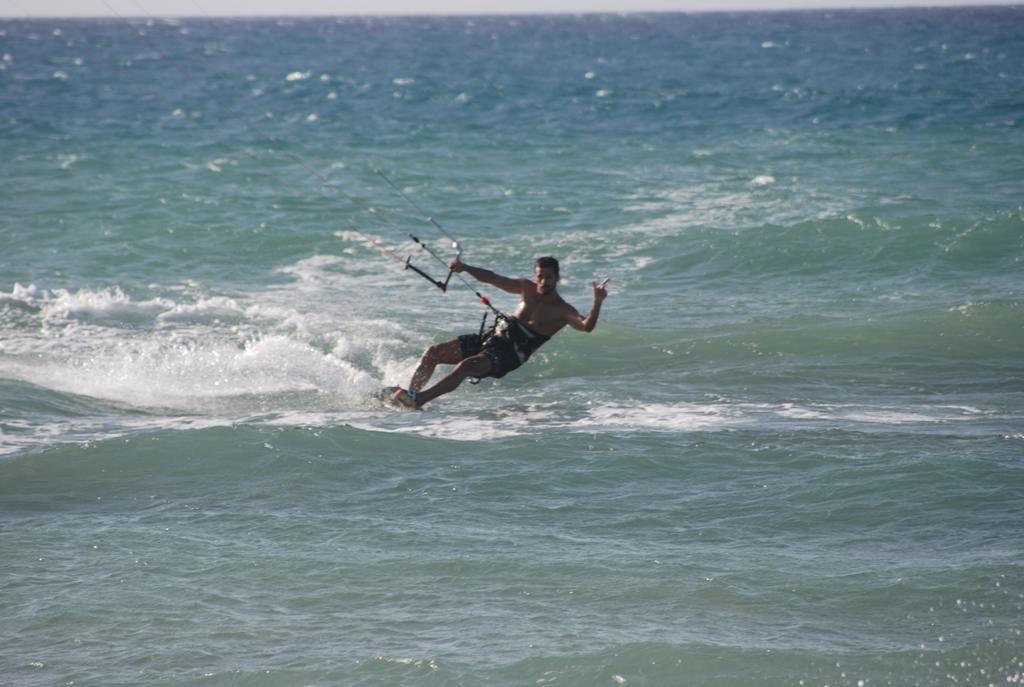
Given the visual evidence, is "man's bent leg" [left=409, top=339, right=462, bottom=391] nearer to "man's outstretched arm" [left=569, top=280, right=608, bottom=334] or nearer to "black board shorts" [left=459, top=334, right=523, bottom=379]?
"black board shorts" [left=459, top=334, right=523, bottom=379]

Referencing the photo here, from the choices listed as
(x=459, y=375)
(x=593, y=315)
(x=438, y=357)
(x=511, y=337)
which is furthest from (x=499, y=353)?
(x=593, y=315)

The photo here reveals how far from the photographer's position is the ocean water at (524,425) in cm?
664

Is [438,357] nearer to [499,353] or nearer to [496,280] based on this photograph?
[499,353]

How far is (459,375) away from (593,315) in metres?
1.46

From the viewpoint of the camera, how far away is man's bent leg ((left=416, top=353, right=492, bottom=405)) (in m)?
10.5

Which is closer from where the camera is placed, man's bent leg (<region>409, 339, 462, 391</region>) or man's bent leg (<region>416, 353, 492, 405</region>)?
man's bent leg (<region>416, 353, 492, 405</region>)

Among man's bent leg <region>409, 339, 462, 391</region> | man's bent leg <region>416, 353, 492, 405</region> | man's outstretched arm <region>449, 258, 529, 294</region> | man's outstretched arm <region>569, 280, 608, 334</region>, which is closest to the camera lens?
man's outstretched arm <region>569, 280, 608, 334</region>

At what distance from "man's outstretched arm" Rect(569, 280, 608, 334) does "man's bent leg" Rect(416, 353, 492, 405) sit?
32.7 inches

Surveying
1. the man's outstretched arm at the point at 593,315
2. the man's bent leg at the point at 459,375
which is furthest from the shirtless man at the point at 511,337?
the man's outstretched arm at the point at 593,315

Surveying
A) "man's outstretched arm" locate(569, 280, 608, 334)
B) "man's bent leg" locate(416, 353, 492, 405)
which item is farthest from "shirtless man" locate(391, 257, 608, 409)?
"man's outstretched arm" locate(569, 280, 608, 334)

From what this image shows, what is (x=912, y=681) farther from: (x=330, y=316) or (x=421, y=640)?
(x=330, y=316)

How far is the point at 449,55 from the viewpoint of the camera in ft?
226

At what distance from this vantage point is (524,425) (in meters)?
10.5

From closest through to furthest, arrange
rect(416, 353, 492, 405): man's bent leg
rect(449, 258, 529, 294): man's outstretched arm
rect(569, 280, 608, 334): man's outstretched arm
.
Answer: rect(569, 280, 608, 334): man's outstretched arm < rect(449, 258, 529, 294): man's outstretched arm < rect(416, 353, 492, 405): man's bent leg
